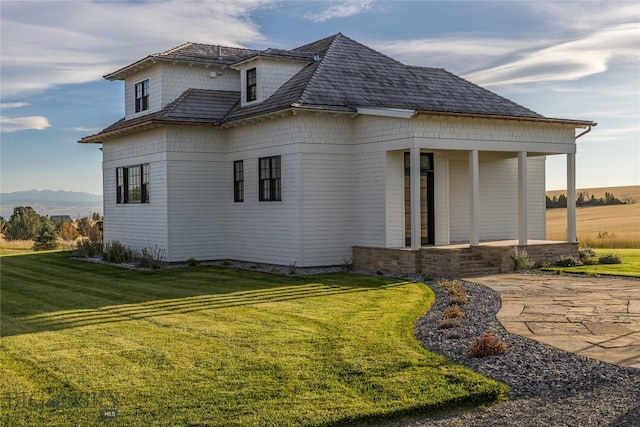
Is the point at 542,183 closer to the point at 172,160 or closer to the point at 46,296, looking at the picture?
the point at 172,160

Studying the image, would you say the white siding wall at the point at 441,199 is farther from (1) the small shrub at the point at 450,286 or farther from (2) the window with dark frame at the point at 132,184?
(2) the window with dark frame at the point at 132,184

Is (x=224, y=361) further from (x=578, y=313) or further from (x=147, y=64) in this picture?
(x=147, y=64)

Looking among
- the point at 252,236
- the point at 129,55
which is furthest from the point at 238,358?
the point at 129,55

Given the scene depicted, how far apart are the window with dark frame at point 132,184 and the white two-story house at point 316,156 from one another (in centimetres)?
6

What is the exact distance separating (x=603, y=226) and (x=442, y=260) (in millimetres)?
28255

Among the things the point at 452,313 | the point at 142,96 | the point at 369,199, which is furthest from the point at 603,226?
the point at 452,313

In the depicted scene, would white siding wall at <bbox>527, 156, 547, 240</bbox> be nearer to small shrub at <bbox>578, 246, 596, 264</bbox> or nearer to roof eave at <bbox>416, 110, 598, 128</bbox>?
small shrub at <bbox>578, 246, 596, 264</bbox>

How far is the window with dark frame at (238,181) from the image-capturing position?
70.6 ft

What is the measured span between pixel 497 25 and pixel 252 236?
926 centimetres

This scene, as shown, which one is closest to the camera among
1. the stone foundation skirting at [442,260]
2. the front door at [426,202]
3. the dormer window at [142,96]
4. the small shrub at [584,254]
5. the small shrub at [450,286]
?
the small shrub at [450,286]

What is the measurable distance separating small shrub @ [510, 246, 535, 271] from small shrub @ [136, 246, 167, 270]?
398 inches

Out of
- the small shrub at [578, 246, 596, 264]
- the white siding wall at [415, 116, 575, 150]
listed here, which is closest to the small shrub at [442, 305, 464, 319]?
the white siding wall at [415, 116, 575, 150]

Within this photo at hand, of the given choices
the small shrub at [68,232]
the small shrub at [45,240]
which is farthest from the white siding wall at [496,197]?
the small shrub at [68,232]

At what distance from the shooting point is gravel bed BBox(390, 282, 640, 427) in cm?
626
